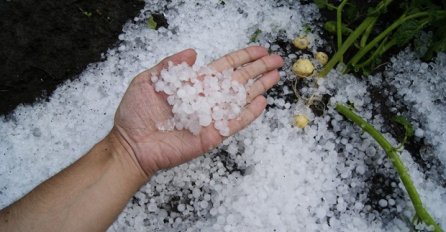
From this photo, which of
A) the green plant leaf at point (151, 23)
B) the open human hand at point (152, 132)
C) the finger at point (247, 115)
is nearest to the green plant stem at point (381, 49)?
the finger at point (247, 115)

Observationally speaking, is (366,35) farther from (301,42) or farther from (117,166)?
(117,166)

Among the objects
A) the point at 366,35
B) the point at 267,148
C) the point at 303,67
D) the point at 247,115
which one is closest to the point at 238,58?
the point at 247,115

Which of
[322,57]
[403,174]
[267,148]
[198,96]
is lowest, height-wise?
[403,174]

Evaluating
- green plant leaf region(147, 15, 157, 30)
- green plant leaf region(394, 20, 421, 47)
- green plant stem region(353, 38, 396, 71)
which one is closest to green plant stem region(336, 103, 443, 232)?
green plant stem region(353, 38, 396, 71)

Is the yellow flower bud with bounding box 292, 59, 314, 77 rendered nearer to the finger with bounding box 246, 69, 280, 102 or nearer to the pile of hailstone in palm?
the finger with bounding box 246, 69, 280, 102

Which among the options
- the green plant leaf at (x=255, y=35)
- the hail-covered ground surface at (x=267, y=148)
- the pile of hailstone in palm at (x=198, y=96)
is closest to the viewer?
the pile of hailstone in palm at (x=198, y=96)

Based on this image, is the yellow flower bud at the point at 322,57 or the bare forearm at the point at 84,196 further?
the yellow flower bud at the point at 322,57

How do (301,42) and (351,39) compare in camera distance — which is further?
(301,42)

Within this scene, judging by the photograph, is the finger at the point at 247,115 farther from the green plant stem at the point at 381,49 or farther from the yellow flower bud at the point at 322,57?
the green plant stem at the point at 381,49
